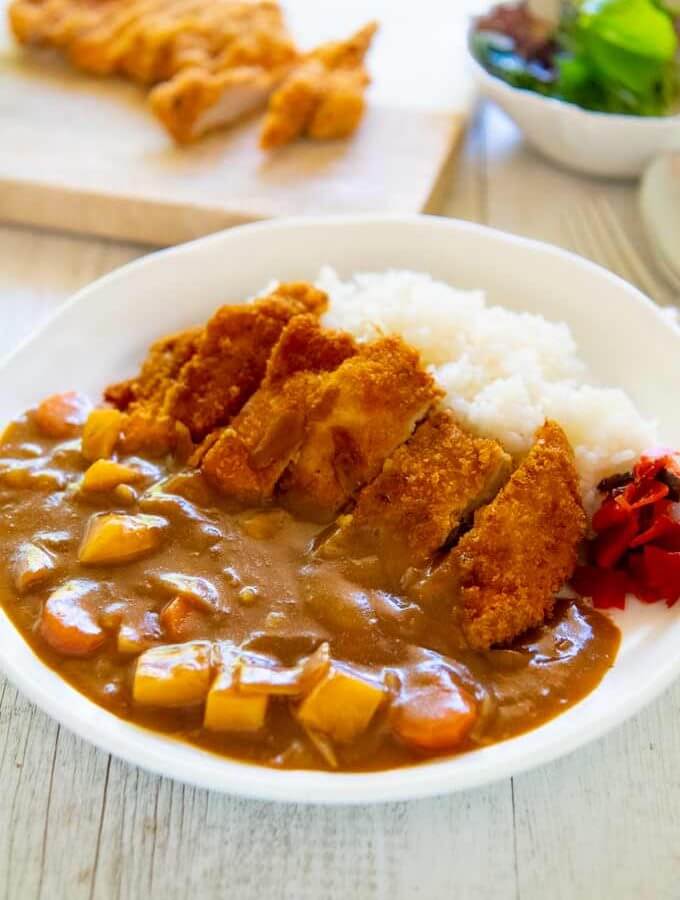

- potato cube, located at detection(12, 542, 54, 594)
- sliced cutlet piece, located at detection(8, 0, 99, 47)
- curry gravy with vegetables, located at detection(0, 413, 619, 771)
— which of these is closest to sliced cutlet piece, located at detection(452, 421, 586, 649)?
curry gravy with vegetables, located at detection(0, 413, 619, 771)

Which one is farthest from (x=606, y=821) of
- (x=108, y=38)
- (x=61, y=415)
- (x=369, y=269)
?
(x=108, y=38)

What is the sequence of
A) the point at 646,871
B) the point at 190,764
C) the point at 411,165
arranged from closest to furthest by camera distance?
the point at 190,764, the point at 646,871, the point at 411,165

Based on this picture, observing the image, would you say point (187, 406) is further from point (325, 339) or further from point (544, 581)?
point (544, 581)

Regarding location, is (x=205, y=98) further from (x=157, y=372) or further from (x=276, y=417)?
(x=276, y=417)

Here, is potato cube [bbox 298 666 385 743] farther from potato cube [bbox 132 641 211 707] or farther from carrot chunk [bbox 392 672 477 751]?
potato cube [bbox 132 641 211 707]

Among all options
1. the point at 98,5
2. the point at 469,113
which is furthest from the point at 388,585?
the point at 98,5

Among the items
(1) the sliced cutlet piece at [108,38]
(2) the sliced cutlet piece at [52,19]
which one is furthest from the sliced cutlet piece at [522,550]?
(2) the sliced cutlet piece at [52,19]
